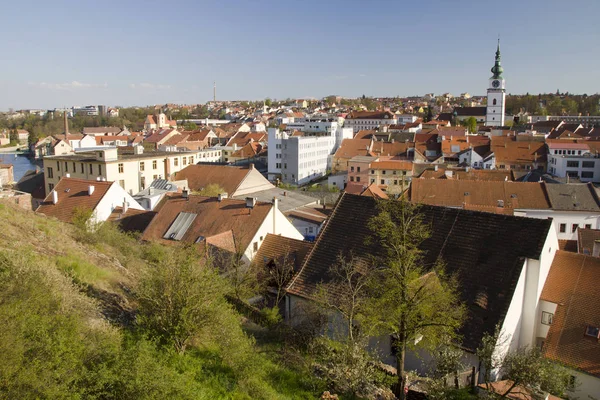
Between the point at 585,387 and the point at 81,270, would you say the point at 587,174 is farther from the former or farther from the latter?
the point at 81,270

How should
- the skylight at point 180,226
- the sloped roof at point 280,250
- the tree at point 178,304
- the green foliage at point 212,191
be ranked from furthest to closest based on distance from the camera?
the green foliage at point 212,191
the skylight at point 180,226
the sloped roof at point 280,250
the tree at point 178,304

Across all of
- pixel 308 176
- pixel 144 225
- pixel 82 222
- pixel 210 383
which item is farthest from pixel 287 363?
pixel 308 176

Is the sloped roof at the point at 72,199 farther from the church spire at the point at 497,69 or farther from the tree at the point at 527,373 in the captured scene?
the church spire at the point at 497,69

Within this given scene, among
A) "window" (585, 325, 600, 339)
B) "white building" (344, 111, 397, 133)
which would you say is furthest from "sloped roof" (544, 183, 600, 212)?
"white building" (344, 111, 397, 133)

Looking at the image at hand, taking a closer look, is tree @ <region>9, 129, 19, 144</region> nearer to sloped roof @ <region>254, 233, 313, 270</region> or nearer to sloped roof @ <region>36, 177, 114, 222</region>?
sloped roof @ <region>36, 177, 114, 222</region>

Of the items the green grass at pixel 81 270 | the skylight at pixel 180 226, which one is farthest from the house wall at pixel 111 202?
the green grass at pixel 81 270

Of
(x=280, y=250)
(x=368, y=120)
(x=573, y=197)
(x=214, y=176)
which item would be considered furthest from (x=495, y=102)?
(x=280, y=250)

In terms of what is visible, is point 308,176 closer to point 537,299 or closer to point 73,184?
point 73,184
